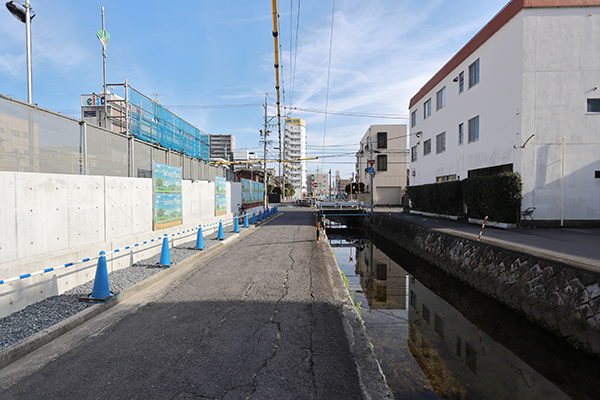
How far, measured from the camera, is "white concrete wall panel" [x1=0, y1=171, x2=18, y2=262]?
469 centimetres

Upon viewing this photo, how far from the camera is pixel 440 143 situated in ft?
73.5

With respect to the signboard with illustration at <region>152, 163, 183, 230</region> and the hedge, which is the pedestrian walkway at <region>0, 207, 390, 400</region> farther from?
the hedge

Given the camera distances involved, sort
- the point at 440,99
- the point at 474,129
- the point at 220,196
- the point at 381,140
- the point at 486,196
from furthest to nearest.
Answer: the point at 381,140 < the point at 440,99 < the point at 474,129 < the point at 220,196 < the point at 486,196

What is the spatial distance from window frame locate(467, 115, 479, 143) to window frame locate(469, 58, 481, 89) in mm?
2094

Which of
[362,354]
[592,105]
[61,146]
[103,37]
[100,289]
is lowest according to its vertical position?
[362,354]

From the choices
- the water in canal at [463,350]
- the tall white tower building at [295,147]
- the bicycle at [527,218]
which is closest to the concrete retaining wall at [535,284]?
the water in canal at [463,350]

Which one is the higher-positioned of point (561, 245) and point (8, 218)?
point (8, 218)

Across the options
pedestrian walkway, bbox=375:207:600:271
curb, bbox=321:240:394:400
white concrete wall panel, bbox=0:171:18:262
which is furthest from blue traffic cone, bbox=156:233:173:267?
pedestrian walkway, bbox=375:207:600:271

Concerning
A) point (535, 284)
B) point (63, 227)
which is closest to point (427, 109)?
point (535, 284)

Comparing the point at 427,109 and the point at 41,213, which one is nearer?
the point at 41,213

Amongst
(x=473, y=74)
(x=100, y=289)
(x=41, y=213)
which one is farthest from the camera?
(x=473, y=74)

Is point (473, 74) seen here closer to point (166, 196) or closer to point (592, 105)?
point (592, 105)

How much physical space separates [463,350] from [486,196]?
34.1 feet

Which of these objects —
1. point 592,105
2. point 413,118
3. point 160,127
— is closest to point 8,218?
point 160,127
